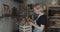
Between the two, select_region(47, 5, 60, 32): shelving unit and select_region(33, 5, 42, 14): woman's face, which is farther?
select_region(47, 5, 60, 32): shelving unit

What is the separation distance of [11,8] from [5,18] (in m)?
0.37

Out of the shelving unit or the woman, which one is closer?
the woman

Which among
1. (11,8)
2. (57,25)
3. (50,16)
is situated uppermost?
(11,8)

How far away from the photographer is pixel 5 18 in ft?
8.27

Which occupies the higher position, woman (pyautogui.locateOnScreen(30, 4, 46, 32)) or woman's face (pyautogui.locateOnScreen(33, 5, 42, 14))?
woman's face (pyautogui.locateOnScreen(33, 5, 42, 14))

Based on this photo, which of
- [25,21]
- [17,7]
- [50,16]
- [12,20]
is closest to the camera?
[25,21]

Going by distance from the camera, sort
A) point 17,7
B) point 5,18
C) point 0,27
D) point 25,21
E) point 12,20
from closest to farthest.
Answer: point 0,27 < point 5,18 < point 25,21 < point 12,20 < point 17,7

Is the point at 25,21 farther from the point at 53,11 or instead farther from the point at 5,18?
the point at 53,11

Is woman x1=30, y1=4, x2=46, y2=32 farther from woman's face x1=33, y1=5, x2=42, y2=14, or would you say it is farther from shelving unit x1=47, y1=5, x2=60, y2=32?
shelving unit x1=47, y1=5, x2=60, y2=32

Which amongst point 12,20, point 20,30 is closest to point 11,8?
point 12,20

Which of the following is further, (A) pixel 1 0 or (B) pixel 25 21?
(B) pixel 25 21

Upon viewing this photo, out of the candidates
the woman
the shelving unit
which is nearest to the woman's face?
the woman

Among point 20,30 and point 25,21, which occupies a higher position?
point 25,21

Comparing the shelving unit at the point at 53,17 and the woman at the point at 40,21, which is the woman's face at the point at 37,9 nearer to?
the woman at the point at 40,21
